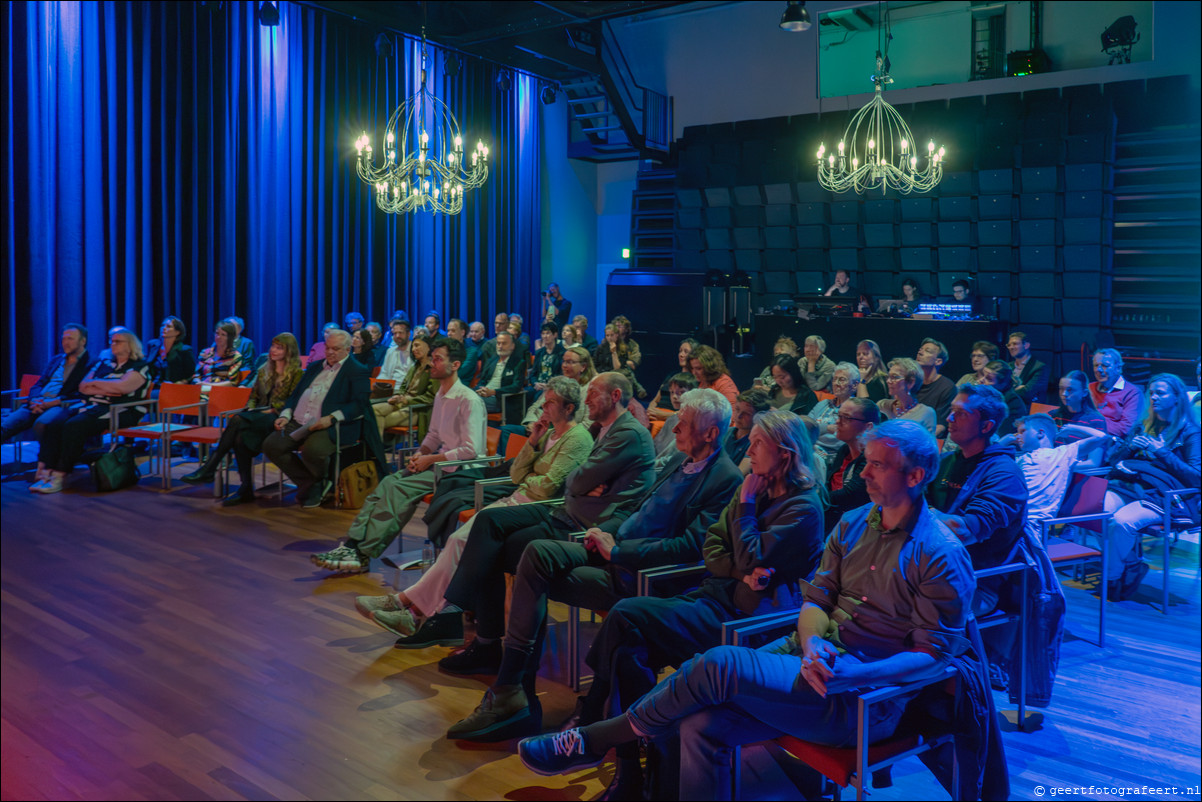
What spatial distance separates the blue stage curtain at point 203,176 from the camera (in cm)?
852

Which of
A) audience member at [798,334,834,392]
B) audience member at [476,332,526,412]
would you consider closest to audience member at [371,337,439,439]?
audience member at [476,332,526,412]

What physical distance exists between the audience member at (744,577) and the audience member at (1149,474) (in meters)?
2.48

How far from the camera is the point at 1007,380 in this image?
629 centimetres

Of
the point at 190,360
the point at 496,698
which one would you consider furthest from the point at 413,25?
the point at 496,698

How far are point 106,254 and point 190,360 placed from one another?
8.22 ft

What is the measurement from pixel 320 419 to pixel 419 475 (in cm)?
157

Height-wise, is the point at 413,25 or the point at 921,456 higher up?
the point at 413,25

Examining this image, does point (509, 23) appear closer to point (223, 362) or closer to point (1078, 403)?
point (223, 362)

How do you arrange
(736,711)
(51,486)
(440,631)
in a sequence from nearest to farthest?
1. (736,711)
2. (440,631)
3. (51,486)

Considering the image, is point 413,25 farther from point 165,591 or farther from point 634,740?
point 634,740

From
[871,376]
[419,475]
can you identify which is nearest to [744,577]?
[419,475]

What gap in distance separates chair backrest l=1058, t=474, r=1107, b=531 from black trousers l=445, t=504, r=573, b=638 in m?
2.30

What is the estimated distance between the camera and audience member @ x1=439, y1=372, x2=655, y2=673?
354 cm

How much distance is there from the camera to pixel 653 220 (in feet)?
47.8
